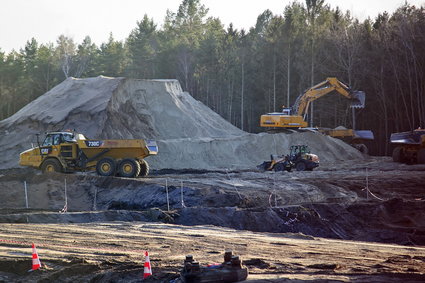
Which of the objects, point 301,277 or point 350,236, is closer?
point 301,277

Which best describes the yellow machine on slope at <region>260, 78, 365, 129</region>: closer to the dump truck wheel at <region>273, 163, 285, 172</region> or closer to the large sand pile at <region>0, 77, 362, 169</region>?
the large sand pile at <region>0, 77, 362, 169</region>

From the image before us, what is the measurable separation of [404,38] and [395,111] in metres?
7.13

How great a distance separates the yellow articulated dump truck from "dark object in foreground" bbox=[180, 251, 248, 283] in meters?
18.8

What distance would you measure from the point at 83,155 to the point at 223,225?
10.8 metres

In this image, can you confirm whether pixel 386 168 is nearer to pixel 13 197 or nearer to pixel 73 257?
pixel 13 197

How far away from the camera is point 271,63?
202 feet

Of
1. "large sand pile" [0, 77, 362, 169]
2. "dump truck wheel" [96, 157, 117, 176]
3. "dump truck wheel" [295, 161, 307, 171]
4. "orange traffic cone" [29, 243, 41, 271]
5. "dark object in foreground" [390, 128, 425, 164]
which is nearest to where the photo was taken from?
"orange traffic cone" [29, 243, 41, 271]

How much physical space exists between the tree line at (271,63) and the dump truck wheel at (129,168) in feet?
92.8

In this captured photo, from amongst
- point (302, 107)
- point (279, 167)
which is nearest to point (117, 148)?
point (279, 167)

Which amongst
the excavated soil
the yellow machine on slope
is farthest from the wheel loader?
the yellow machine on slope

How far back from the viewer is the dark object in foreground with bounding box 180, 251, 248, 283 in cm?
813

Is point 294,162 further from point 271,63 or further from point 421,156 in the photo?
point 271,63

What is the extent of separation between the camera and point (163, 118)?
42.8 m

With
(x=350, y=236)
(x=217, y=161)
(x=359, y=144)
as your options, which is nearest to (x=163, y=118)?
(x=217, y=161)
